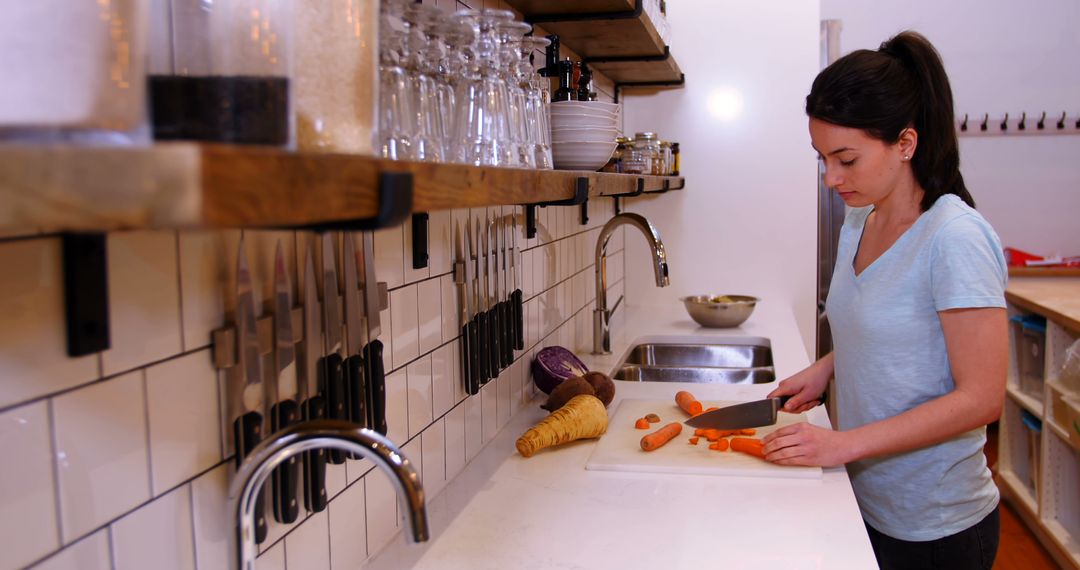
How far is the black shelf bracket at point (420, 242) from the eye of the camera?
1.37 m

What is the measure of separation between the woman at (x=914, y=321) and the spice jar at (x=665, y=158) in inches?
45.7

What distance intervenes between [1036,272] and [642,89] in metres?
2.30

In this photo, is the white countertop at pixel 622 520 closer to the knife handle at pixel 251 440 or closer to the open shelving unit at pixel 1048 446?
the knife handle at pixel 251 440

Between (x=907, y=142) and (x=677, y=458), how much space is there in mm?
743

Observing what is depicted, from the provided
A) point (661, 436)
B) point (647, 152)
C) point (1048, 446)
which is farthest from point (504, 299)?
point (1048, 446)

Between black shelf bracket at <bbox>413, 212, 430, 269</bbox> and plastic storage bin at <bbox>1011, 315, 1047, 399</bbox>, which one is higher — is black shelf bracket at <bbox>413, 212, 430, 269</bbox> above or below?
above

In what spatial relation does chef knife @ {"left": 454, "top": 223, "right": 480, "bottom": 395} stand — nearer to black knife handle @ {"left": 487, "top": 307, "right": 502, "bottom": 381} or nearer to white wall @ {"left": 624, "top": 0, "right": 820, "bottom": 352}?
black knife handle @ {"left": 487, "top": 307, "right": 502, "bottom": 381}

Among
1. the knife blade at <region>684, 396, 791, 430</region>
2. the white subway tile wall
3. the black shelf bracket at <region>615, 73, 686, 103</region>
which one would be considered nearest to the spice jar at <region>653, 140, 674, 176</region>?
the black shelf bracket at <region>615, 73, 686, 103</region>

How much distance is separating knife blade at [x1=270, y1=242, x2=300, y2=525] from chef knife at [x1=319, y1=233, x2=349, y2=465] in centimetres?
8

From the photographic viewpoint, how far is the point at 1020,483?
3.73 meters

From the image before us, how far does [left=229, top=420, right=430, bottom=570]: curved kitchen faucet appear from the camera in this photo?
706 mm

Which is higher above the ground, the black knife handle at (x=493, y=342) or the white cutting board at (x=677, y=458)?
the black knife handle at (x=493, y=342)

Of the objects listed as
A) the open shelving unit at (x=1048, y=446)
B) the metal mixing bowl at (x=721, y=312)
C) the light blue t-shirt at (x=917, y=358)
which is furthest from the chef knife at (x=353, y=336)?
Answer: the open shelving unit at (x=1048, y=446)

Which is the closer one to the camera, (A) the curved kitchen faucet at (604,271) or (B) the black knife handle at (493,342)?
(B) the black knife handle at (493,342)
